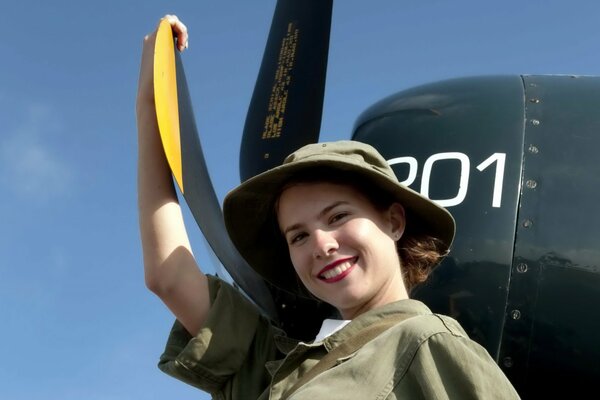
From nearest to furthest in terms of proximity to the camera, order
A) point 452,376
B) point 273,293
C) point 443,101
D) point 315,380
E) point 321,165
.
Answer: point 452,376, point 315,380, point 321,165, point 273,293, point 443,101

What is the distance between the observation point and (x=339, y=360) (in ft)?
6.88

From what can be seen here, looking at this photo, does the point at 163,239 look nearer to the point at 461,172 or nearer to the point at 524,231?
the point at 461,172

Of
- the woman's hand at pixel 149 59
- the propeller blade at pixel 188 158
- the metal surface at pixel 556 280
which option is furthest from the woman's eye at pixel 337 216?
the metal surface at pixel 556 280

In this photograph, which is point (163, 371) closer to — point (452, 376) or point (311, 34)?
point (452, 376)

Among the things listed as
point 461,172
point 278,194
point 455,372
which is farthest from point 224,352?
point 461,172

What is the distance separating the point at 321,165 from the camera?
8.04ft

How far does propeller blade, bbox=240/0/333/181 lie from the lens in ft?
13.9

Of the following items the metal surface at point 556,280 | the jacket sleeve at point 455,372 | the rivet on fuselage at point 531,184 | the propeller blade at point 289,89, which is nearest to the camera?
the jacket sleeve at point 455,372

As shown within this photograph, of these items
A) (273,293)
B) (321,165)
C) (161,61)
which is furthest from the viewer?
(273,293)

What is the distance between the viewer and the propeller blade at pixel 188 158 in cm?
298

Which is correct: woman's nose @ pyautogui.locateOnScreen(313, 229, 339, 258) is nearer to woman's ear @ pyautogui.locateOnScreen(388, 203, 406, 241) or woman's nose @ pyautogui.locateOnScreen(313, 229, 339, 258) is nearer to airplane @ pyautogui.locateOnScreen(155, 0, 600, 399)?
woman's ear @ pyautogui.locateOnScreen(388, 203, 406, 241)

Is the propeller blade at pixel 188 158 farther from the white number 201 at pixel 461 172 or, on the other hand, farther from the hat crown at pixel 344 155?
the white number 201 at pixel 461 172

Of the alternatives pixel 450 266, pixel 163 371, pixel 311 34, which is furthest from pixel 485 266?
pixel 311 34

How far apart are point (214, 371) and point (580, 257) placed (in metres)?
1.63
